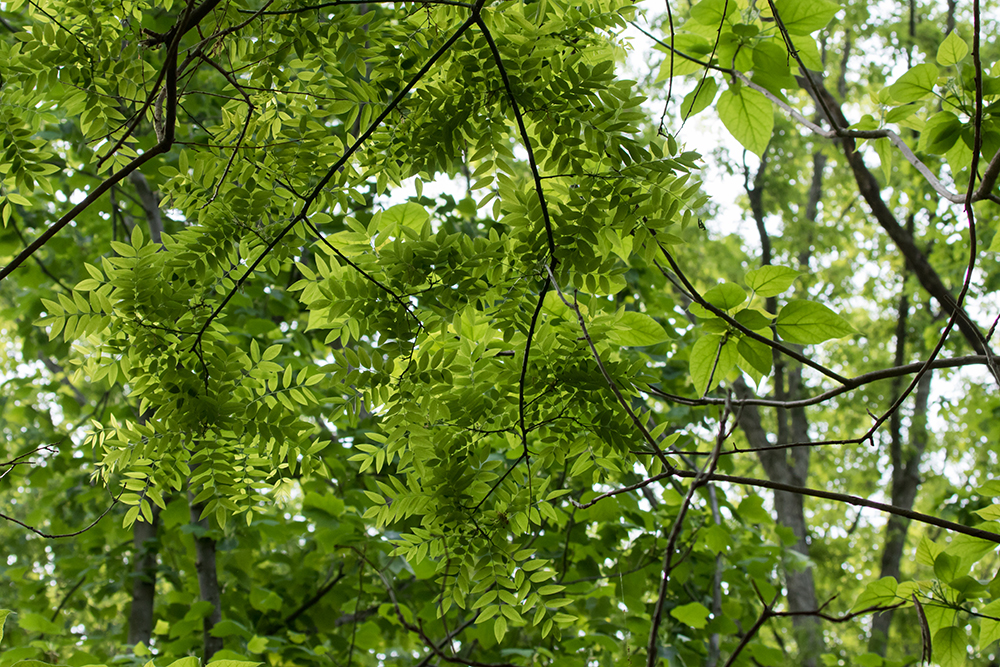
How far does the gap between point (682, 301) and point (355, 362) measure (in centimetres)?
433

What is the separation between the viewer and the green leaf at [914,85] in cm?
170

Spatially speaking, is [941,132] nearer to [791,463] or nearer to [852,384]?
[852,384]

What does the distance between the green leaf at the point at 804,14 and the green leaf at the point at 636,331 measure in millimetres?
777

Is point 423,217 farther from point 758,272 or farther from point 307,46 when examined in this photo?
point 758,272

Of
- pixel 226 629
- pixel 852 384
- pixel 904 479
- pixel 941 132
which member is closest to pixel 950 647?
pixel 852 384

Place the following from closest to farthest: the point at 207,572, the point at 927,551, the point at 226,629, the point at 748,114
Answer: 1. the point at 748,114
2. the point at 927,551
3. the point at 226,629
4. the point at 207,572

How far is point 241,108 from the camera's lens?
70.9 inches

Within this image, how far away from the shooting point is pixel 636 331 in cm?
177

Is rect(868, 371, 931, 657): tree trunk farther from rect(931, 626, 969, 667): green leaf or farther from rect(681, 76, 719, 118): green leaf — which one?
rect(681, 76, 719, 118): green leaf

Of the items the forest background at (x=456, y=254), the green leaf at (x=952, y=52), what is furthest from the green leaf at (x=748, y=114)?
the green leaf at (x=952, y=52)

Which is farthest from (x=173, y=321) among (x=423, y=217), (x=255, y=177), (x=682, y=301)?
(x=682, y=301)

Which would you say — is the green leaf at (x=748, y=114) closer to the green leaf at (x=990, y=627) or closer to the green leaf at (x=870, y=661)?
the green leaf at (x=990, y=627)

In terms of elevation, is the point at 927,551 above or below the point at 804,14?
below

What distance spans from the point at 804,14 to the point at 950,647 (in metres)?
1.81
